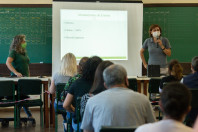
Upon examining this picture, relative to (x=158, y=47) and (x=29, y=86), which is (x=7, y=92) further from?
(x=158, y=47)

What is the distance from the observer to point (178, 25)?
8109 mm

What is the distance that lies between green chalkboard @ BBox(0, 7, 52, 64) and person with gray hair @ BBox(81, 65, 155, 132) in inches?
210

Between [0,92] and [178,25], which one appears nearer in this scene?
[0,92]

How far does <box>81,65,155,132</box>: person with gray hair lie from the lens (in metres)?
2.63

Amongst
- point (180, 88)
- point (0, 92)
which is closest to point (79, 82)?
point (180, 88)

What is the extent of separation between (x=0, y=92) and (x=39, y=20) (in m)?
2.48

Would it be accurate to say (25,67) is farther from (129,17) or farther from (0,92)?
(129,17)

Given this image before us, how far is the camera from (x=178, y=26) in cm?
812

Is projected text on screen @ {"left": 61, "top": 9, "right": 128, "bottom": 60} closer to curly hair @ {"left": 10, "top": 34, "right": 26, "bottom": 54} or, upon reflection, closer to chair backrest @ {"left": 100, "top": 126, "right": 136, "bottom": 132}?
curly hair @ {"left": 10, "top": 34, "right": 26, "bottom": 54}

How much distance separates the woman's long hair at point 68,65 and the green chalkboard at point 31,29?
2.66 m

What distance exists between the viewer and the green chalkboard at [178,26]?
26.5 feet

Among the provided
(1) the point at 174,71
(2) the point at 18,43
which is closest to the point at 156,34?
(1) the point at 174,71

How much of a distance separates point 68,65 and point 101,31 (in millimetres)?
2655

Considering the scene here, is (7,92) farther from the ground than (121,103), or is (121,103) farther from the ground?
(121,103)
